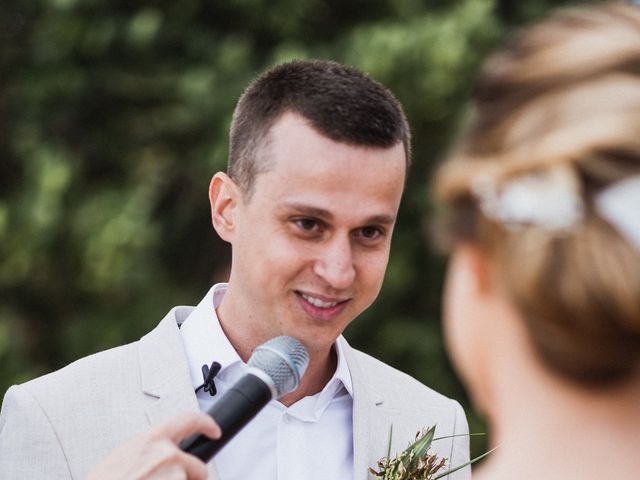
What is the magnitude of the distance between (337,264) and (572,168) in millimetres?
1942

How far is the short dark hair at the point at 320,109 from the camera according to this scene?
346 centimetres

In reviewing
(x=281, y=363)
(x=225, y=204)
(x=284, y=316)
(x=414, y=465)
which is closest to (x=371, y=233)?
(x=284, y=316)

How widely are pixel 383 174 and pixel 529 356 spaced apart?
2.01m

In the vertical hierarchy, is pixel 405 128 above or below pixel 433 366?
above

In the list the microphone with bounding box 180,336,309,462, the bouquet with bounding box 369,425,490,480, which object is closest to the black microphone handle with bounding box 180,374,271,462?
the microphone with bounding box 180,336,309,462

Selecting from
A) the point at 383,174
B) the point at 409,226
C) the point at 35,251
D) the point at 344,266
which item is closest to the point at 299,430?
the point at 344,266

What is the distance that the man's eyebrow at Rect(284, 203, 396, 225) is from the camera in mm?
3293

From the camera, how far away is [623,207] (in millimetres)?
1360

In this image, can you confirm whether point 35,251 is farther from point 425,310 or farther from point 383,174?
point 383,174

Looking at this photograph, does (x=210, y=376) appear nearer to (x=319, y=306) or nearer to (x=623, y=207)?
(x=319, y=306)

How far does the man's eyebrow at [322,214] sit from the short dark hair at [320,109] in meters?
0.22

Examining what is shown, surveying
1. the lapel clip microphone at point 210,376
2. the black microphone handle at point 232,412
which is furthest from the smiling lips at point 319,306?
the black microphone handle at point 232,412

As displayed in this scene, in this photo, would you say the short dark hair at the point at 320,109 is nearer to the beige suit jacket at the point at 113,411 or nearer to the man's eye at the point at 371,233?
the man's eye at the point at 371,233

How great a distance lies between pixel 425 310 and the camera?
494 inches
